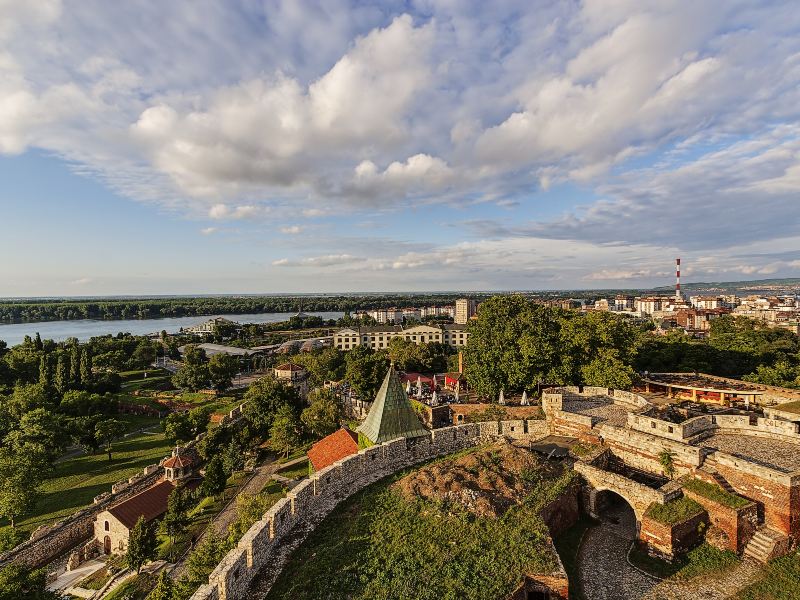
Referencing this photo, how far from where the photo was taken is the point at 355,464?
43.0 feet

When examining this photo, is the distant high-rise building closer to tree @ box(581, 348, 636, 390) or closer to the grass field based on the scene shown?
tree @ box(581, 348, 636, 390)

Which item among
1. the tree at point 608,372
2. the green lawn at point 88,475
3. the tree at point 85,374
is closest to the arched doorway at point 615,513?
the tree at point 608,372

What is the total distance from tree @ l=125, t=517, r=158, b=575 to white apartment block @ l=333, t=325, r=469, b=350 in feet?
206

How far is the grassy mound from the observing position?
28.1 ft

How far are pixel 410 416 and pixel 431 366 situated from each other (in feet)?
107

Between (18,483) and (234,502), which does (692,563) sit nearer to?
(234,502)

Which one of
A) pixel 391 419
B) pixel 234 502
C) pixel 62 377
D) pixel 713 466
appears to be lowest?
pixel 234 502

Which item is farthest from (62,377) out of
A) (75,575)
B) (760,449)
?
(760,449)

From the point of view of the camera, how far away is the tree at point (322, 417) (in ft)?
86.2

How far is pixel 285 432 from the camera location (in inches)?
1004

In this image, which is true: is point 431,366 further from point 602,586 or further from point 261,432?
point 602,586

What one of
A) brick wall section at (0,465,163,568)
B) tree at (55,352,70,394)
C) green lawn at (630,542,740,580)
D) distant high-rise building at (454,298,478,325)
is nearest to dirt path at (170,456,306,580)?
brick wall section at (0,465,163,568)

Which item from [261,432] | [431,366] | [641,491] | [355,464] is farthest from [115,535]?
[431,366]

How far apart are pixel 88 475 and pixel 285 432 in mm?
14363
